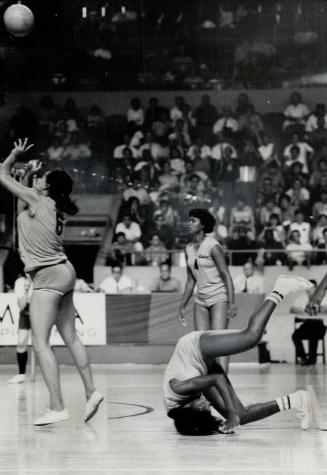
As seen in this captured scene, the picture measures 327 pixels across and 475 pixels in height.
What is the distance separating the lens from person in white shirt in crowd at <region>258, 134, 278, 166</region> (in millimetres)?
21703

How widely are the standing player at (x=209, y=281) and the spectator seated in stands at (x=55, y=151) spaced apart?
1217 cm

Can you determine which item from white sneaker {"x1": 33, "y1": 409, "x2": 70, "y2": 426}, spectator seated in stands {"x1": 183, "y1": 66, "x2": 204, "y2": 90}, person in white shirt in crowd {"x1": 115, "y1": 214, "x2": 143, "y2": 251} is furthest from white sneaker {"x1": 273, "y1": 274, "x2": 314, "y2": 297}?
spectator seated in stands {"x1": 183, "y1": 66, "x2": 204, "y2": 90}

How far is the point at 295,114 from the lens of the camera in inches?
896

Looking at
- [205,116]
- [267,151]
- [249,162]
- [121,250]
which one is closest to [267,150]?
[267,151]

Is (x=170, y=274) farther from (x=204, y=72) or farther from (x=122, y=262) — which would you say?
(x=204, y=72)

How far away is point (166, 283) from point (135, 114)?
6.43m

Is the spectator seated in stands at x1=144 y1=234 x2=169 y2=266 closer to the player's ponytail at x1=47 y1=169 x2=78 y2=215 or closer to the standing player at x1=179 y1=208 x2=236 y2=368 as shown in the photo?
the standing player at x1=179 y1=208 x2=236 y2=368

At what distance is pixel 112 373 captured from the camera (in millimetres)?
13648

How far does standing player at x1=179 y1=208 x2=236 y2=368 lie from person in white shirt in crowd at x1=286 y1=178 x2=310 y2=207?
10.7m

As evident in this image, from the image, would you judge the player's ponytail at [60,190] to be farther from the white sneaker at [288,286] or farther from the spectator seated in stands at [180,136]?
the spectator seated in stands at [180,136]

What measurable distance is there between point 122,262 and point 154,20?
25.5ft

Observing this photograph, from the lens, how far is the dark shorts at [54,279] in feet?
26.6

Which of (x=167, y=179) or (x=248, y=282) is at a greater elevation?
(x=167, y=179)

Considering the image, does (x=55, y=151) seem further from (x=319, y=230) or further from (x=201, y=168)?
(x=319, y=230)
